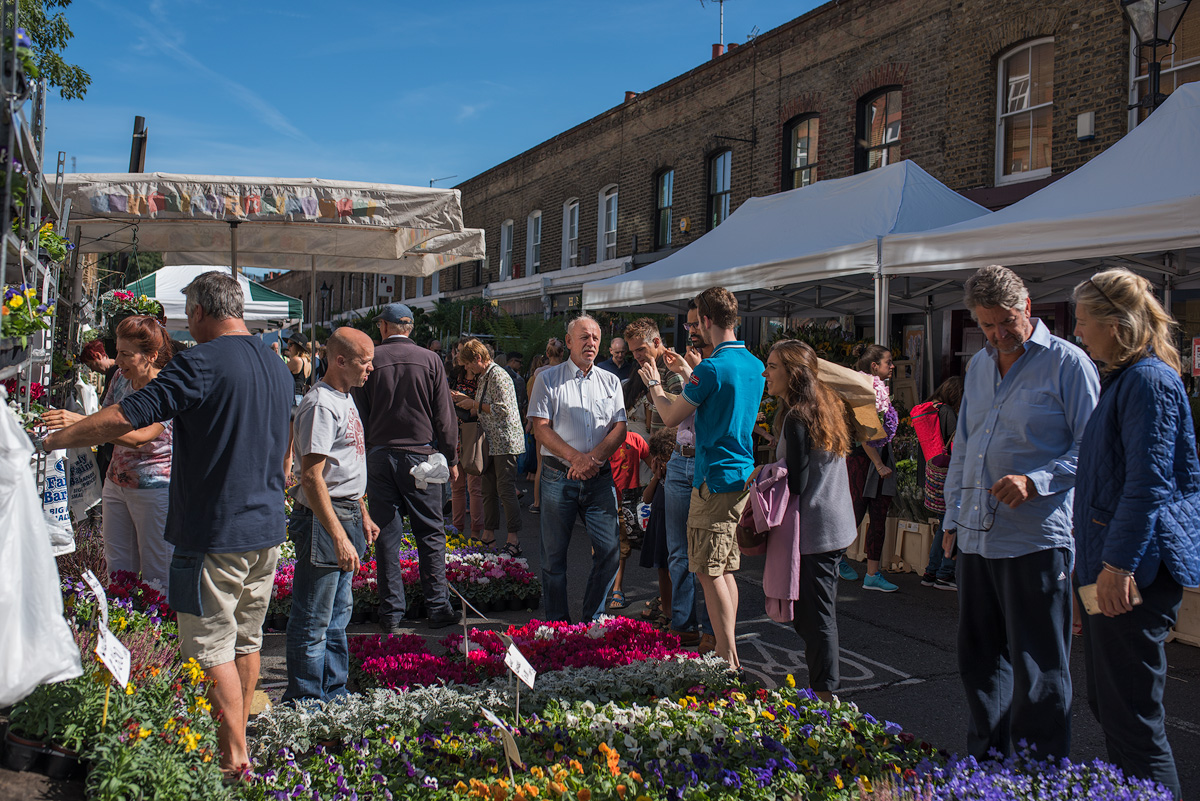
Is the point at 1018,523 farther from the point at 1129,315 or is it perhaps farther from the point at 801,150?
the point at 801,150

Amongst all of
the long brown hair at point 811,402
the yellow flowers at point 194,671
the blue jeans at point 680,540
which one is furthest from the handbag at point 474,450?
the yellow flowers at point 194,671

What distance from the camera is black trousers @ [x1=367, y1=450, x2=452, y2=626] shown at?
5.14 m

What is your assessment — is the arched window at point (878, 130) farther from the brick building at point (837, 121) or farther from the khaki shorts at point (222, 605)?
the khaki shorts at point (222, 605)

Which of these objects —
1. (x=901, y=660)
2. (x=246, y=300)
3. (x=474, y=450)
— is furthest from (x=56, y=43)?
(x=901, y=660)

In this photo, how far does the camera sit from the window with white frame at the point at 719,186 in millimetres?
16281

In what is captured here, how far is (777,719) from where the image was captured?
3328 millimetres

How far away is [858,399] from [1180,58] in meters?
7.41

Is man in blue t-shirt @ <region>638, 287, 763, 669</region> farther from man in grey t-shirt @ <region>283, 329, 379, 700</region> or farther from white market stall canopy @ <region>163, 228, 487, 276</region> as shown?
white market stall canopy @ <region>163, 228, 487, 276</region>

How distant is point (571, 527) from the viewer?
188 inches

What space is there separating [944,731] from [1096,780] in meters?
1.45

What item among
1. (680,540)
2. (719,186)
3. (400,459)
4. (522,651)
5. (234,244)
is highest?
(719,186)

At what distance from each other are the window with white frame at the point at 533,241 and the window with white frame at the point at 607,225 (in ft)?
10.8

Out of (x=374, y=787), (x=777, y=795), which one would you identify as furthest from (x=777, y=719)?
(x=374, y=787)

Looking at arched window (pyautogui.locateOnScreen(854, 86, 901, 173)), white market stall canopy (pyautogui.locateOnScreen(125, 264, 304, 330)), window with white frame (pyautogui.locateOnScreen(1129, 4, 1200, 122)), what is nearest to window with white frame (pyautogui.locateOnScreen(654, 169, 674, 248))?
arched window (pyautogui.locateOnScreen(854, 86, 901, 173))
